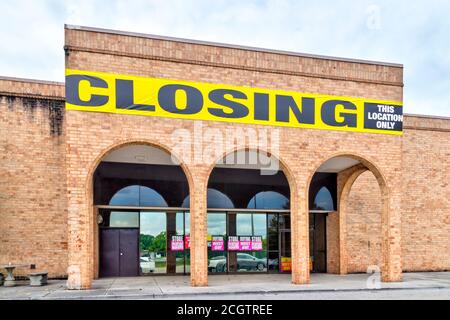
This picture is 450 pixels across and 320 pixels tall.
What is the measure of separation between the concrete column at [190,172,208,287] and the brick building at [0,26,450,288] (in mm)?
35

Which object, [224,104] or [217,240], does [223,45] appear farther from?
[217,240]

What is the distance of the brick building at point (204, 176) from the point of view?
13633 mm

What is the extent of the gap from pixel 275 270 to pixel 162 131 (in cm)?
857

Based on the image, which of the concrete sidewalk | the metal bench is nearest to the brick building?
the concrete sidewalk

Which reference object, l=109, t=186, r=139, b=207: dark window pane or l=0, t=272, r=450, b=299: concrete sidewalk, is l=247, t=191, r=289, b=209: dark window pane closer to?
l=0, t=272, r=450, b=299: concrete sidewalk

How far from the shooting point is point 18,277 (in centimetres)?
1558

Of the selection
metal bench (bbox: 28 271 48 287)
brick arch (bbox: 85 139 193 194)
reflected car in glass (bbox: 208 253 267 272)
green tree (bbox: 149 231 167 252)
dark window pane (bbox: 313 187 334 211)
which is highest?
brick arch (bbox: 85 139 193 194)

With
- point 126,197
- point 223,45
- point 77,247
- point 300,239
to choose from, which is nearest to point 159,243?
point 126,197

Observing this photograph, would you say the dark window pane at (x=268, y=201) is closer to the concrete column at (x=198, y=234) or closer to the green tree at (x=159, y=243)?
the green tree at (x=159, y=243)

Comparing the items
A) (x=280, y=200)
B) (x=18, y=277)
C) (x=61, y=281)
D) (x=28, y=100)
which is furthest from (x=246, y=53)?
(x=18, y=277)

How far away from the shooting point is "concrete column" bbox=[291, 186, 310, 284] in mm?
14767

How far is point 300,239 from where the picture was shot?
587 inches

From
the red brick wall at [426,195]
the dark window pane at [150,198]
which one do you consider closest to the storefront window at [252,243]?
the dark window pane at [150,198]

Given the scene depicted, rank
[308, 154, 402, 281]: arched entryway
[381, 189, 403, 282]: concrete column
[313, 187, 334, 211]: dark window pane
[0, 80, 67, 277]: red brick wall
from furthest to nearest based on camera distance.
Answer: [313, 187, 334, 211]: dark window pane, [308, 154, 402, 281]: arched entryway, [0, 80, 67, 277]: red brick wall, [381, 189, 403, 282]: concrete column
